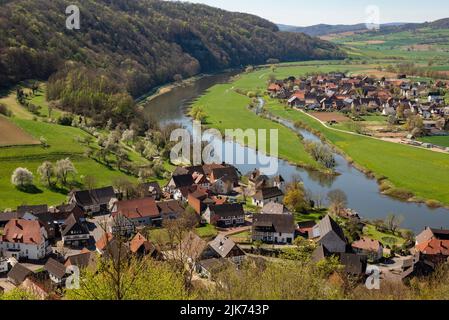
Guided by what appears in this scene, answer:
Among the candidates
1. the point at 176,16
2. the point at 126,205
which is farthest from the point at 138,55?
the point at 126,205

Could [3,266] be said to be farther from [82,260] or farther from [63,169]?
[63,169]

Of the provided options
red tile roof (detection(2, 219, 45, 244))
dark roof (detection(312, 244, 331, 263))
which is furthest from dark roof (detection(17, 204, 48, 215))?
dark roof (detection(312, 244, 331, 263))

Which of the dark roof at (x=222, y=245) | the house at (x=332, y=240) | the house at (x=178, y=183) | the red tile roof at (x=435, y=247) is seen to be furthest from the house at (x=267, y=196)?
the red tile roof at (x=435, y=247)

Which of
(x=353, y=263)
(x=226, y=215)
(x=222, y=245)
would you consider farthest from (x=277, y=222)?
(x=353, y=263)

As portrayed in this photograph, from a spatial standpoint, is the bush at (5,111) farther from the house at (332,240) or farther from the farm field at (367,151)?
the house at (332,240)

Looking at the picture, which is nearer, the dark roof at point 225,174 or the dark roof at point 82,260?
the dark roof at point 82,260
